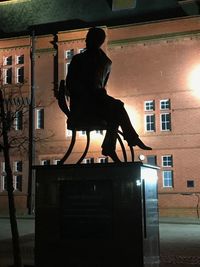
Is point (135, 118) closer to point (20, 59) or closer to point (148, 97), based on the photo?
point (148, 97)

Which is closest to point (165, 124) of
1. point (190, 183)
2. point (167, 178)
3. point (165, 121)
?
point (165, 121)

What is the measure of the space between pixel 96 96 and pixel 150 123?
A: 21568 millimetres

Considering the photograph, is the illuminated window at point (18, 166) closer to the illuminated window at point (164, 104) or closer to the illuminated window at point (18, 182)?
the illuminated window at point (18, 182)

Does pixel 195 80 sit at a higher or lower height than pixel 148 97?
higher

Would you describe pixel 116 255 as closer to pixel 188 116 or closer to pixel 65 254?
pixel 65 254

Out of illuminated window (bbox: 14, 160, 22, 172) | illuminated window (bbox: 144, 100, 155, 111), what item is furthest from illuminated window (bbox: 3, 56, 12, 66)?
illuminated window (bbox: 144, 100, 155, 111)

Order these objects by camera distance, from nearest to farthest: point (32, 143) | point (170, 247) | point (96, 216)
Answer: point (96, 216) → point (170, 247) → point (32, 143)

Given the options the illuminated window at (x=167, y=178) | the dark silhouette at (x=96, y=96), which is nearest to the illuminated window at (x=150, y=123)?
the illuminated window at (x=167, y=178)

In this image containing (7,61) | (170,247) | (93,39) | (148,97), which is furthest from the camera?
(7,61)

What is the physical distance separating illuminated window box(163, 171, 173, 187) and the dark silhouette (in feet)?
66.9

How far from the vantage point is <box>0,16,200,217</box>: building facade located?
1075 inches

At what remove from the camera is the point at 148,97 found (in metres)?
28.7

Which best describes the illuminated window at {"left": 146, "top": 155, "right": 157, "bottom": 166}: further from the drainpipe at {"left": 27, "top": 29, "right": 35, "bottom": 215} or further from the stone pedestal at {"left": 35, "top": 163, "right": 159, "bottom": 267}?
the stone pedestal at {"left": 35, "top": 163, "right": 159, "bottom": 267}

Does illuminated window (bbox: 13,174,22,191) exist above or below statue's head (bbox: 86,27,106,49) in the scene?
below
